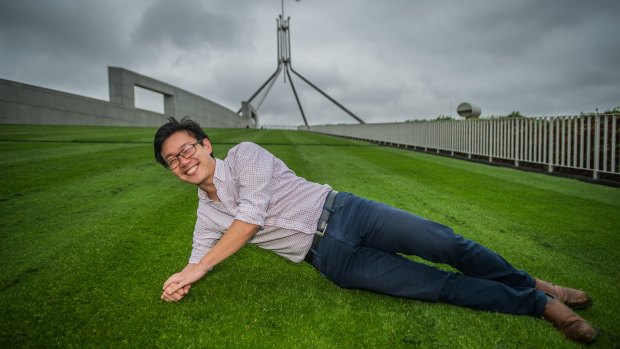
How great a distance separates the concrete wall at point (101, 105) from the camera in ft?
76.7

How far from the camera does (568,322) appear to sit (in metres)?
2.09

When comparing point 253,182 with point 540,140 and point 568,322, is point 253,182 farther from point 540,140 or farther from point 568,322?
point 540,140

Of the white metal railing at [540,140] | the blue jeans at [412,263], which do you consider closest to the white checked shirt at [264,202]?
the blue jeans at [412,263]

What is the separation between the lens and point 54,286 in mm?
2539

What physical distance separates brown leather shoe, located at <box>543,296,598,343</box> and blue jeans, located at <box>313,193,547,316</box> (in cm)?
5

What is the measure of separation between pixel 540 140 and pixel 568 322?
10.6 m

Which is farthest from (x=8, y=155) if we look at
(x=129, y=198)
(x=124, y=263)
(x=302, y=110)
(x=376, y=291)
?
(x=302, y=110)

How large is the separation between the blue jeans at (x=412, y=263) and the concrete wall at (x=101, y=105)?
91.6ft

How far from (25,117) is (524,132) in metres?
A: 28.6

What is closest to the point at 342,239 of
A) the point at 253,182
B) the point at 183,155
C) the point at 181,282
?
the point at 253,182

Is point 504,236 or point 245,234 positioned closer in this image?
point 245,234

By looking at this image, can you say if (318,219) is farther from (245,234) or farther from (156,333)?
(156,333)

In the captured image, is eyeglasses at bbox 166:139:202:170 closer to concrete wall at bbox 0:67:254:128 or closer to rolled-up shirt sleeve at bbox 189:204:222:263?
rolled-up shirt sleeve at bbox 189:204:222:263

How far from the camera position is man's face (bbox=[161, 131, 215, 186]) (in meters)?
2.25
